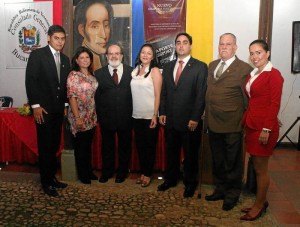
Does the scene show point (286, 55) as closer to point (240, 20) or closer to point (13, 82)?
point (240, 20)

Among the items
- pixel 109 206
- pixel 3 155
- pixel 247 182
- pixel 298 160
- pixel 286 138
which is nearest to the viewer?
pixel 109 206

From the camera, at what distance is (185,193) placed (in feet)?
10.5

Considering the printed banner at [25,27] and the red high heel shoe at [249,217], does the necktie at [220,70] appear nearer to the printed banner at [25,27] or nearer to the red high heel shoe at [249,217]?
the red high heel shoe at [249,217]

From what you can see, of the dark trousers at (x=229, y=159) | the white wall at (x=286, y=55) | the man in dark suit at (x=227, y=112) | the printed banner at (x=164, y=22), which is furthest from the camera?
the white wall at (x=286, y=55)

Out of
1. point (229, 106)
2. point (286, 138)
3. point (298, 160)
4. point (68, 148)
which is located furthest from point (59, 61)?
point (286, 138)

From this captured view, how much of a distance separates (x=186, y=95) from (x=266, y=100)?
0.80 metres

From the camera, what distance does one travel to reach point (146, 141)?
3387mm

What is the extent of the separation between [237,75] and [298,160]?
2741mm

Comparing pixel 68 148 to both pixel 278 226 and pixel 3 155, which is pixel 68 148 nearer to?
pixel 3 155

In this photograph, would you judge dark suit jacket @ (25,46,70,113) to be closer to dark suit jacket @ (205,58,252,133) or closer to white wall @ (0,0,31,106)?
dark suit jacket @ (205,58,252,133)

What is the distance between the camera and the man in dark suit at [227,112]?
2785 millimetres

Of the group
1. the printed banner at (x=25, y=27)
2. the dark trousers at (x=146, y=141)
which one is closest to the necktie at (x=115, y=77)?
the dark trousers at (x=146, y=141)

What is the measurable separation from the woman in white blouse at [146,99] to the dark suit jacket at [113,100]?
0.07 m

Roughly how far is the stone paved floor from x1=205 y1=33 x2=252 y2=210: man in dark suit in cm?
29
